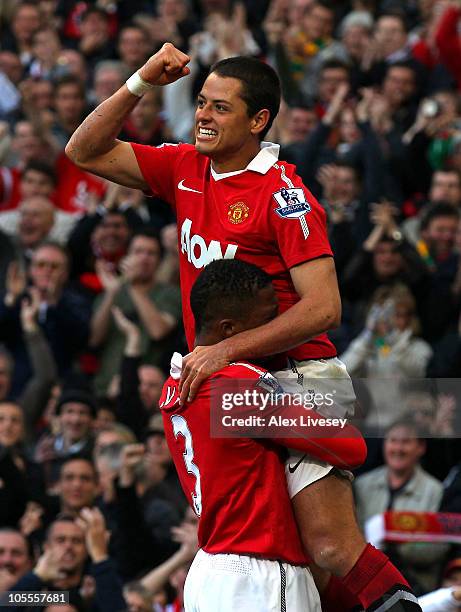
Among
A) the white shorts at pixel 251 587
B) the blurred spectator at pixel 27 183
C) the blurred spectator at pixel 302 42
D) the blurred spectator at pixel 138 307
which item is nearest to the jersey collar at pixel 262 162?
the white shorts at pixel 251 587

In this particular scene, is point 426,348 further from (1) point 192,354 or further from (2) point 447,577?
(1) point 192,354

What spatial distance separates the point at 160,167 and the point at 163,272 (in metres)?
5.84

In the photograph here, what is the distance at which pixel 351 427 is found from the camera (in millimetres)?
6066

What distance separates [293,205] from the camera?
6.03 metres

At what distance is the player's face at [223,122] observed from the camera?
618cm

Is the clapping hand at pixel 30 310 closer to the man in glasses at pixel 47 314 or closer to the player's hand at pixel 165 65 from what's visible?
the man in glasses at pixel 47 314

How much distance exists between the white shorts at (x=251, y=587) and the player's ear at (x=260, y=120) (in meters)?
1.55

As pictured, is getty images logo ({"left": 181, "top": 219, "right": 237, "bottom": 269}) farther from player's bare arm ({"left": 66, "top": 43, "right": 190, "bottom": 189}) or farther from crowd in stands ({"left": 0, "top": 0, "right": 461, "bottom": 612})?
crowd in stands ({"left": 0, "top": 0, "right": 461, "bottom": 612})

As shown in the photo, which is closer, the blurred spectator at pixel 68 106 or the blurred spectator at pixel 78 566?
the blurred spectator at pixel 78 566

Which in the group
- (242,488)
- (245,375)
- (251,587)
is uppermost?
(245,375)

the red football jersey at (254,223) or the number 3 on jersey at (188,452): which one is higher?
the red football jersey at (254,223)

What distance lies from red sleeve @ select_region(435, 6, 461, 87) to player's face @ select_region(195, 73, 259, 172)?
27.8ft

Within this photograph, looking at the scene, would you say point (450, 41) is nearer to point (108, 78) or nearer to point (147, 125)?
point (147, 125)

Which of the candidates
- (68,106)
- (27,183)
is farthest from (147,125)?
(27,183)
